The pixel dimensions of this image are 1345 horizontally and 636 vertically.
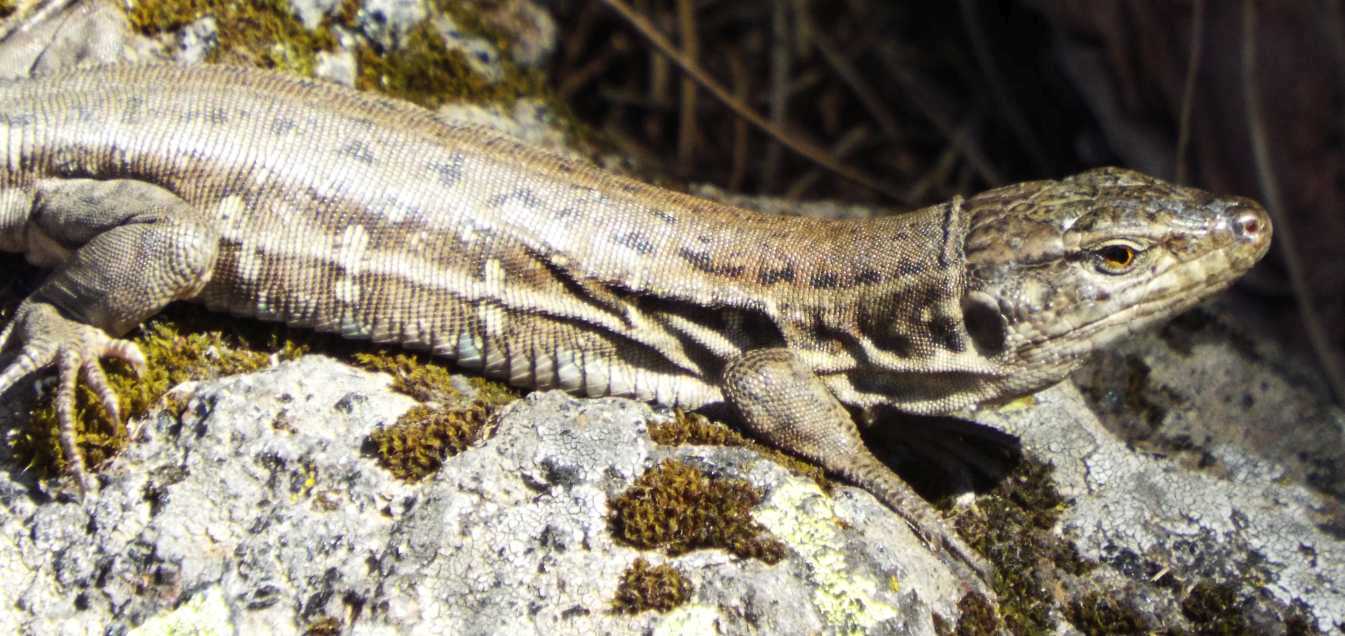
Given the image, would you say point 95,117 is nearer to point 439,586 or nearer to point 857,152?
point 439,586

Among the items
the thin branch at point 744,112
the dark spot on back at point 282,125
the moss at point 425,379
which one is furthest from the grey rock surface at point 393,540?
the thin branch at point 744,112

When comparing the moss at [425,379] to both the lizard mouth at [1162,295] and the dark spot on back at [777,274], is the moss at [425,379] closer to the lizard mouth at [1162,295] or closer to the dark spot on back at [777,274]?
the dark spot on back at [777,274]

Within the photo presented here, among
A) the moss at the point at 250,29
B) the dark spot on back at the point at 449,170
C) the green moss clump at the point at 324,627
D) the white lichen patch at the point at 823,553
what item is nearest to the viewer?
the green moss clump at the point at 324,627

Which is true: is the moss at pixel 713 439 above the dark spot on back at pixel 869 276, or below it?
below

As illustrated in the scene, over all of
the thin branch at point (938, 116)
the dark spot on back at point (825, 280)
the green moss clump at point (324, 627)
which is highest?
the thin branch at point (938, 116)

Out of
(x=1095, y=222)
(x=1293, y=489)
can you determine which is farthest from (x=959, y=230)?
(x=1293, y=489)

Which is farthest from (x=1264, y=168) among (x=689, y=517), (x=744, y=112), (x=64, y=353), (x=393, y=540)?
(x=64, y=353)

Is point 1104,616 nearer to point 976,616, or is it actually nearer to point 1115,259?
point 976,616
